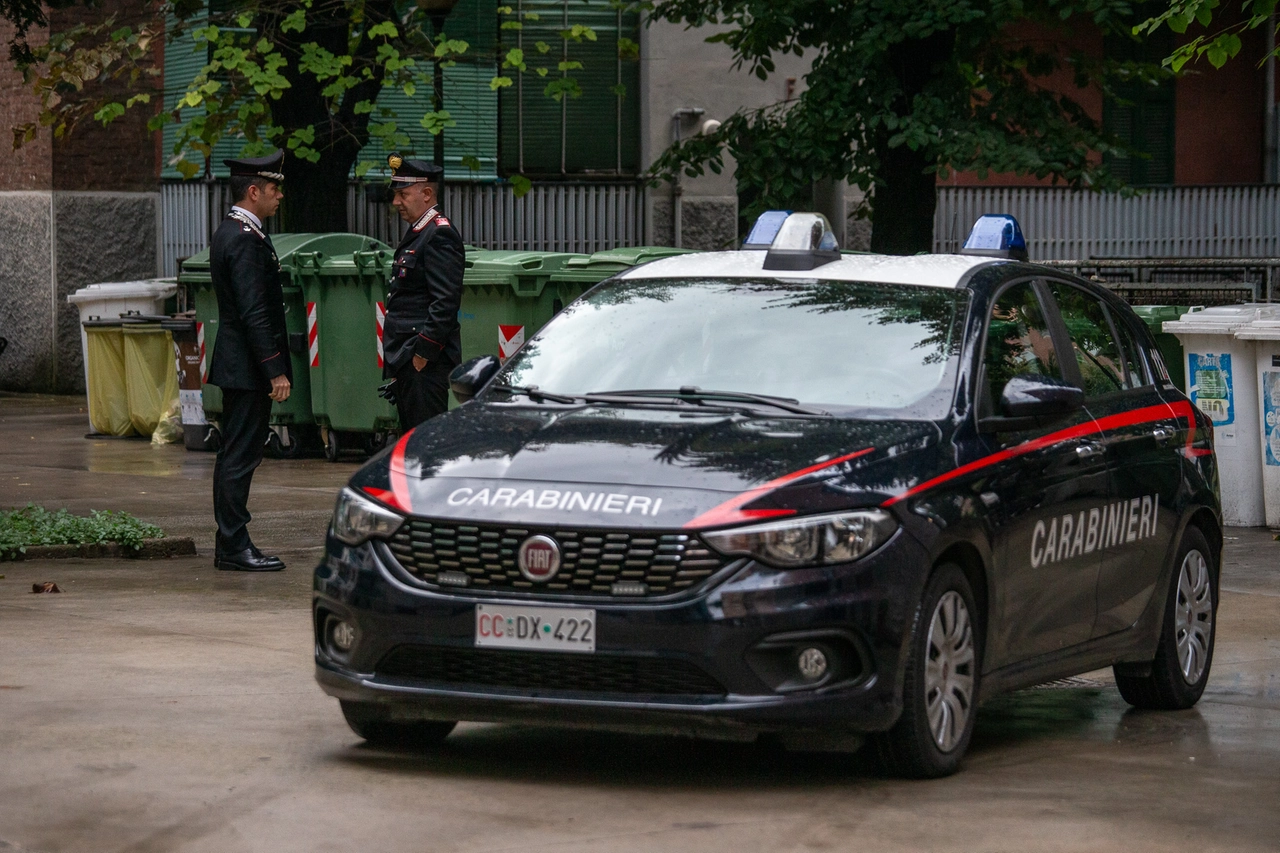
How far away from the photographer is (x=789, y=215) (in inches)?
293

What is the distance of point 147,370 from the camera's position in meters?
18.9

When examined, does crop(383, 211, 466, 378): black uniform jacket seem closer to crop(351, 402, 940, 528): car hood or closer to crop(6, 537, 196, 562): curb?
crop(6, 537, 196, 562): curb

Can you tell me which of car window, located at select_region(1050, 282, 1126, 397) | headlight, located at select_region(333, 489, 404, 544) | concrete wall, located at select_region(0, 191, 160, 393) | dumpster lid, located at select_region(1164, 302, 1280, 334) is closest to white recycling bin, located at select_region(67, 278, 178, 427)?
concrete wall, located at select_region(0, 191, 160, 393)

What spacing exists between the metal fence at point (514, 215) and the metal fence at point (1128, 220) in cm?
353

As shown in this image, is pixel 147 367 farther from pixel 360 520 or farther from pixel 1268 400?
pixel 360 520

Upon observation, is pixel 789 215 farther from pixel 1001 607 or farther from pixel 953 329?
pixel 1001 607

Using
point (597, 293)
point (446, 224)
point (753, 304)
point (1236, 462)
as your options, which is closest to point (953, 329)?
point (753, 304)

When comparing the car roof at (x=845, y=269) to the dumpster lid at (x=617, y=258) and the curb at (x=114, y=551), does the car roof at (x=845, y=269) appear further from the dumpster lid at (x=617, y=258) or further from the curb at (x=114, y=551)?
the dumpster lid at (x=617, y=258)

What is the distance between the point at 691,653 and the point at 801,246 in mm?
1994

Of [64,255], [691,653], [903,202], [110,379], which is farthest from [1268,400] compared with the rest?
[64,255]

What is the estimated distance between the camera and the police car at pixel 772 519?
5664 millimetres

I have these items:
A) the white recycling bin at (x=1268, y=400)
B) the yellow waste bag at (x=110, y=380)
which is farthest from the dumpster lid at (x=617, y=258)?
the yellow waste bag at (x=110, y=380)

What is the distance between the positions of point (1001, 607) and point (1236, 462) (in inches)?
281

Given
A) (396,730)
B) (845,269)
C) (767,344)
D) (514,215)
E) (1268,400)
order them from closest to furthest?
(396,730) < (767,344) < (845,269) < (1268,400) < (514,215)
